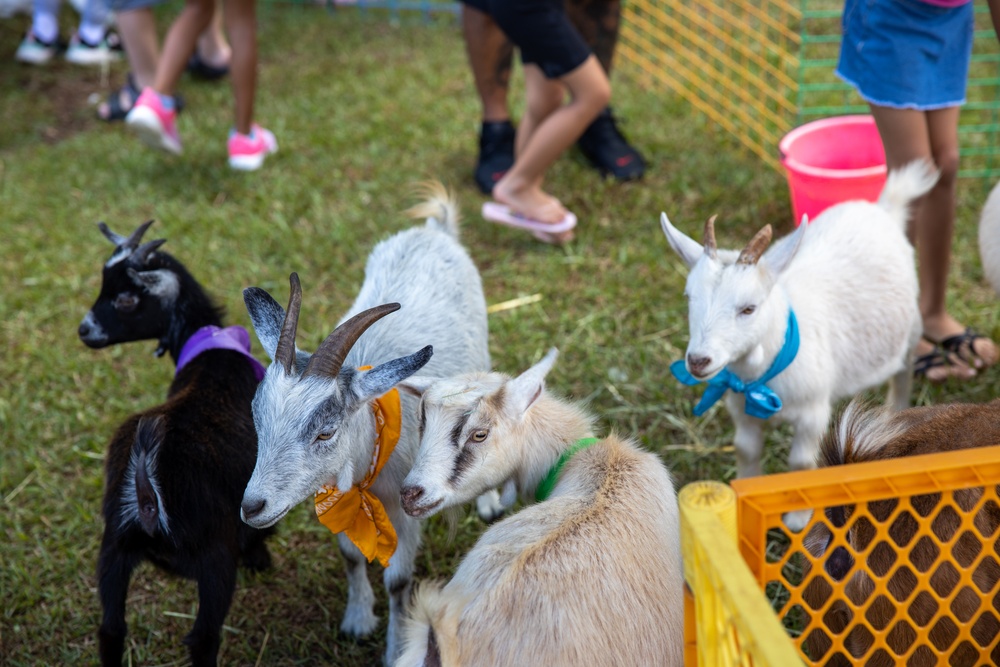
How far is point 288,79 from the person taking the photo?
7832mm

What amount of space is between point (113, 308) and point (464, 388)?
1.60 m

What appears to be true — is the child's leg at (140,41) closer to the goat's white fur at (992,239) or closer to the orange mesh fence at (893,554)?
the goat's white fur at (992,239)

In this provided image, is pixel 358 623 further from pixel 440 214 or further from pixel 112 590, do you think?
pixel 440 214

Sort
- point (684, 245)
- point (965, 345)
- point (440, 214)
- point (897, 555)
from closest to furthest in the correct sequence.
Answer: point (897, 555) < point (684, 245) < point (440, 214) < point (965, 345)

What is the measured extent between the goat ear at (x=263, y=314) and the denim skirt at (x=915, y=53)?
8.51 feet

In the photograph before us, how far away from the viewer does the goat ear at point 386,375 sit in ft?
8.76

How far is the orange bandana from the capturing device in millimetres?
2859

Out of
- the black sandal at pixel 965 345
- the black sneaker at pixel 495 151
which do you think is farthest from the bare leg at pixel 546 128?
the black sandal at pixel 965 345

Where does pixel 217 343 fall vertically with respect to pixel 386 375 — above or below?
below

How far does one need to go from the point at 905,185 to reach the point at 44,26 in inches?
295

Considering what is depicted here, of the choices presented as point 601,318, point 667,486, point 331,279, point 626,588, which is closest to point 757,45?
point 601,318

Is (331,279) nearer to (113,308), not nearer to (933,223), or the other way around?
(113,308)

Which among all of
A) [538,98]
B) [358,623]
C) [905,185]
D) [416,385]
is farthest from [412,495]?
[538,98]

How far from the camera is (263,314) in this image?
115 inches
